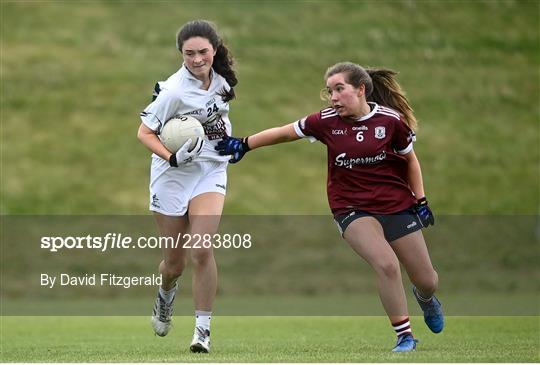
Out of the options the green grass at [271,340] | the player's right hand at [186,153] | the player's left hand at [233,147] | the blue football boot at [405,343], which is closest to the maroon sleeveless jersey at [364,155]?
the player's left hand at [233,147]

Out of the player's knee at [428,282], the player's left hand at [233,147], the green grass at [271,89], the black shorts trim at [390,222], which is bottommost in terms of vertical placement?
the green grass at [271,89]

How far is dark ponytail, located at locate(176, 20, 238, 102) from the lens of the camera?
27.6ft

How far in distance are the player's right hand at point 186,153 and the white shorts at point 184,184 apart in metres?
0.30

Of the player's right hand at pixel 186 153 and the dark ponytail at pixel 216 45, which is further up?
the dark ponytail at pixel 216 45

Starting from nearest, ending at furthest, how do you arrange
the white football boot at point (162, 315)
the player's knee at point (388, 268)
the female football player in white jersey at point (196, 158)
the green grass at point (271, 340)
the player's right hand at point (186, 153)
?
the green grass at point (271, 340) < the player's knee at point (388, 268) < the player's right hand at point (186, 153) < the female football player in white jersey at point (196, 158) < the white football boot at point (162, 315)

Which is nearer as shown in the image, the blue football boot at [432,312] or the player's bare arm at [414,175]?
the player's bare arm at [414,175]

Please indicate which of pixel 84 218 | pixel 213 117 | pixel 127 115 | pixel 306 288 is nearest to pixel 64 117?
pixel 127 115

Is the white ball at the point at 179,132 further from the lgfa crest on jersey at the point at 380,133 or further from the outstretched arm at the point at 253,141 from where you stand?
the lgfa crest on jersey at the point at 380,133

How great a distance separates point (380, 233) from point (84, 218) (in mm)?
17682

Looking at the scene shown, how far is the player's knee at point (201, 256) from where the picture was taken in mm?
8500

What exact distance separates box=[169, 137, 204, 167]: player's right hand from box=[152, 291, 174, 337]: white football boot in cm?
160

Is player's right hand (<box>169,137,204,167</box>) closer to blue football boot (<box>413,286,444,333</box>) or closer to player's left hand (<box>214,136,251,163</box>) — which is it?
player's left hand (<box>214,136,251,163</box>)

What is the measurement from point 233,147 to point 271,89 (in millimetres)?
24162

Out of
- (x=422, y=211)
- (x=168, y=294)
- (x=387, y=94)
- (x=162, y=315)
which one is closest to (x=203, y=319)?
(x=168, y=294)
